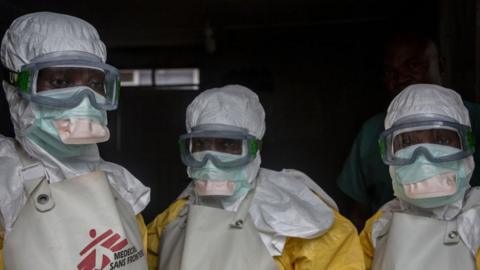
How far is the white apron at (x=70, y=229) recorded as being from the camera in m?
1.84

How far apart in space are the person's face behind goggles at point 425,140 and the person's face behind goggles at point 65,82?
89 centimetres

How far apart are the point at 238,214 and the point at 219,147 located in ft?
0.79

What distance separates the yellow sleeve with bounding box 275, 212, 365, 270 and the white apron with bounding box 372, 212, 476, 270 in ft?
0.30

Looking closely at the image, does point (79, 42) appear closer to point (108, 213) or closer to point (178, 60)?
point (108, 213)

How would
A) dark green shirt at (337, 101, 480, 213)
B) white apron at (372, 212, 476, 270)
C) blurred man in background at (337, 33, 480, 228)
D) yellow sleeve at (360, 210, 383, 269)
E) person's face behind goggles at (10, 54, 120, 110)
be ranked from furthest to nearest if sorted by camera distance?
1. dark green shirt at (337, 101, 480, 213)
2. blurred man in background at (337, 33, 480, 228)
3. yellow sleeve at (360, 210, 383, 269)
4. white apron at (372, 212, 476, 270)
5. person's face behind goggles at (10, 54, 120, 110)

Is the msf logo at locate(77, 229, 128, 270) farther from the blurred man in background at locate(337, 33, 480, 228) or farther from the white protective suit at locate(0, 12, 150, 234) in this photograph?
the blurred man in background at locate(337, 33, 480, 228)

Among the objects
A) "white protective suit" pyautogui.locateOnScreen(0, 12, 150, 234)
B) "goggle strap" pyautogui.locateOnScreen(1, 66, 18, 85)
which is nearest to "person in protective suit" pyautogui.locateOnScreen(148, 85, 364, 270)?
"white protective suit" pyautogui.locateOnScreen(0, 12, 150, 234)

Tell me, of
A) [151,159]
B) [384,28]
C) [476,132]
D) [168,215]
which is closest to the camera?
[168,215]

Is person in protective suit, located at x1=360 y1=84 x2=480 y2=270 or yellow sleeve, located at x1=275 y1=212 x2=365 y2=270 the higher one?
person in protective suit, located at x1=360 y1=84 x2=480 y2=270

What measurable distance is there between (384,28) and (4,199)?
11.0 ft

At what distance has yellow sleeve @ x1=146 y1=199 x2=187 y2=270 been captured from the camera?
2400mm

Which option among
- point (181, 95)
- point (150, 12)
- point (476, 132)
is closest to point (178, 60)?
point (181, 95)

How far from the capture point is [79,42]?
204 cm

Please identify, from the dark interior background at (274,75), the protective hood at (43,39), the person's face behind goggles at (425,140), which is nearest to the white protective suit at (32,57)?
the protective hood at (43,39)
